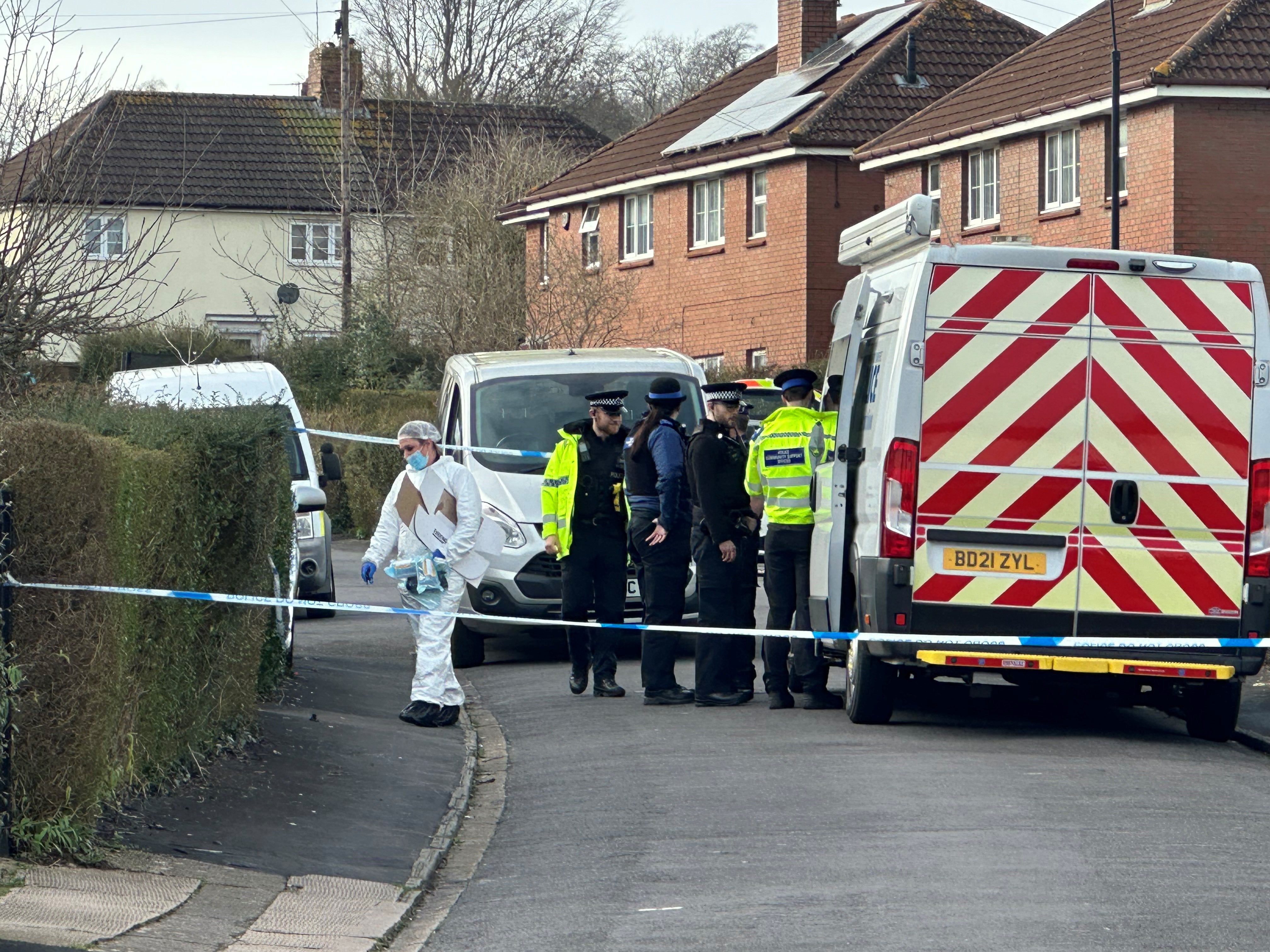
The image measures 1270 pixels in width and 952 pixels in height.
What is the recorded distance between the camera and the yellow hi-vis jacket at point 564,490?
12602 mm

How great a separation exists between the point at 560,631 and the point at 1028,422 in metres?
6.41

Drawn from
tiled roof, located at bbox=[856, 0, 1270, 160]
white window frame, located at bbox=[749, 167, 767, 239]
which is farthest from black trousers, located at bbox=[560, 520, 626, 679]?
white window frame, located at bbox=[749, 167, 767, 239]

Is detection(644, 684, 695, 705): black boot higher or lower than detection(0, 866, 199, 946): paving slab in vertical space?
lower

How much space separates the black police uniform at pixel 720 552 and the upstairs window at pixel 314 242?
1725 inches

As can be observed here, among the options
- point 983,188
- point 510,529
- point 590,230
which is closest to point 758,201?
point 983,188

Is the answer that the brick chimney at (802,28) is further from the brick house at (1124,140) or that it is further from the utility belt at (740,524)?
the utility belt at (740,524)

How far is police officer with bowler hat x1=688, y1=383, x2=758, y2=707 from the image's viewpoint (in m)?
12.1

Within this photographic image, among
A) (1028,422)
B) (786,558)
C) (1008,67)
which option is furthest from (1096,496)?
(1008,67)

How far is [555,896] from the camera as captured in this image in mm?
7266

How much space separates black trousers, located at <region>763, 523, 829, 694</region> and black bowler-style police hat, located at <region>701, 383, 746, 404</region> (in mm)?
860

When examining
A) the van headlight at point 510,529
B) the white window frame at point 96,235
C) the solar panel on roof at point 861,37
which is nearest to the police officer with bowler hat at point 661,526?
the van headlight at point 510,529

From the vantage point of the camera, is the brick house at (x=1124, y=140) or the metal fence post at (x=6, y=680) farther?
the brick house at (x=1124, y=140)

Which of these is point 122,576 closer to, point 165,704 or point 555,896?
point 165,704

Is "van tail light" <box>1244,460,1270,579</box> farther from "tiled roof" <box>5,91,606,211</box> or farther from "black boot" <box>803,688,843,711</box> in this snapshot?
"tiled roof" <box>5,91,606,211</box>
